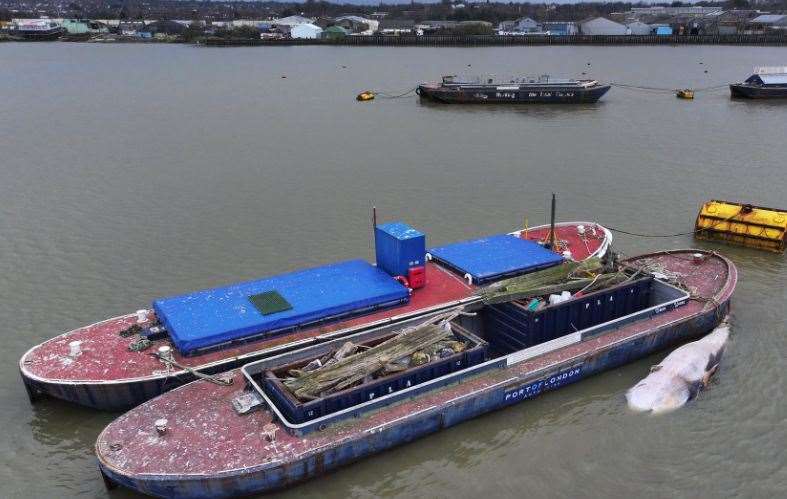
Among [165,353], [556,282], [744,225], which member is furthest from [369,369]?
[744,225]

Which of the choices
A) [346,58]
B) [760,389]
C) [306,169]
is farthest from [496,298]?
[346,58]

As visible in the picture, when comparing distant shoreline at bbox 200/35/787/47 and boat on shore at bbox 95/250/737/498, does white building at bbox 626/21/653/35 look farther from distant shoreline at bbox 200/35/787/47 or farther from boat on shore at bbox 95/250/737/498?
boat on shore at bbox 95/250/737/498

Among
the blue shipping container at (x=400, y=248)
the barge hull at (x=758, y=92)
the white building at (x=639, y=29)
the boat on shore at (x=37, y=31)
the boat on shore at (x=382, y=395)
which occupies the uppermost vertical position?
the boat on shore at (x=37, y=31)

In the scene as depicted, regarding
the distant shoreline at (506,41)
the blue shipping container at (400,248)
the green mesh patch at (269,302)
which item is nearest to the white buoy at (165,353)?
the green mesh patch at (269,302)

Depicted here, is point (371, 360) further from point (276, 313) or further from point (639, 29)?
point (639, 29)

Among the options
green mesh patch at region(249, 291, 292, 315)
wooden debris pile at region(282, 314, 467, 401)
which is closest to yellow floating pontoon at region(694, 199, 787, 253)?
wooden debris pile at region(282, 314, 467, 401)

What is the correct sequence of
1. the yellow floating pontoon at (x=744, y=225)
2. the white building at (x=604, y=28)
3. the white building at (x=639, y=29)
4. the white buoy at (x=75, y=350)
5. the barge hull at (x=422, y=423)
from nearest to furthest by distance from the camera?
the barge hull at (x=422, y=423)
the white buoy at (x=75, y=350)
the yellow floating pontoon at (x=744, y=225)
the white building at (x=639, y=29)
the white building at (x=604, y=28)

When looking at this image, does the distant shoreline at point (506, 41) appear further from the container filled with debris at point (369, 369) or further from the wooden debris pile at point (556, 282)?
the container filled with debris at point (369, 369)
